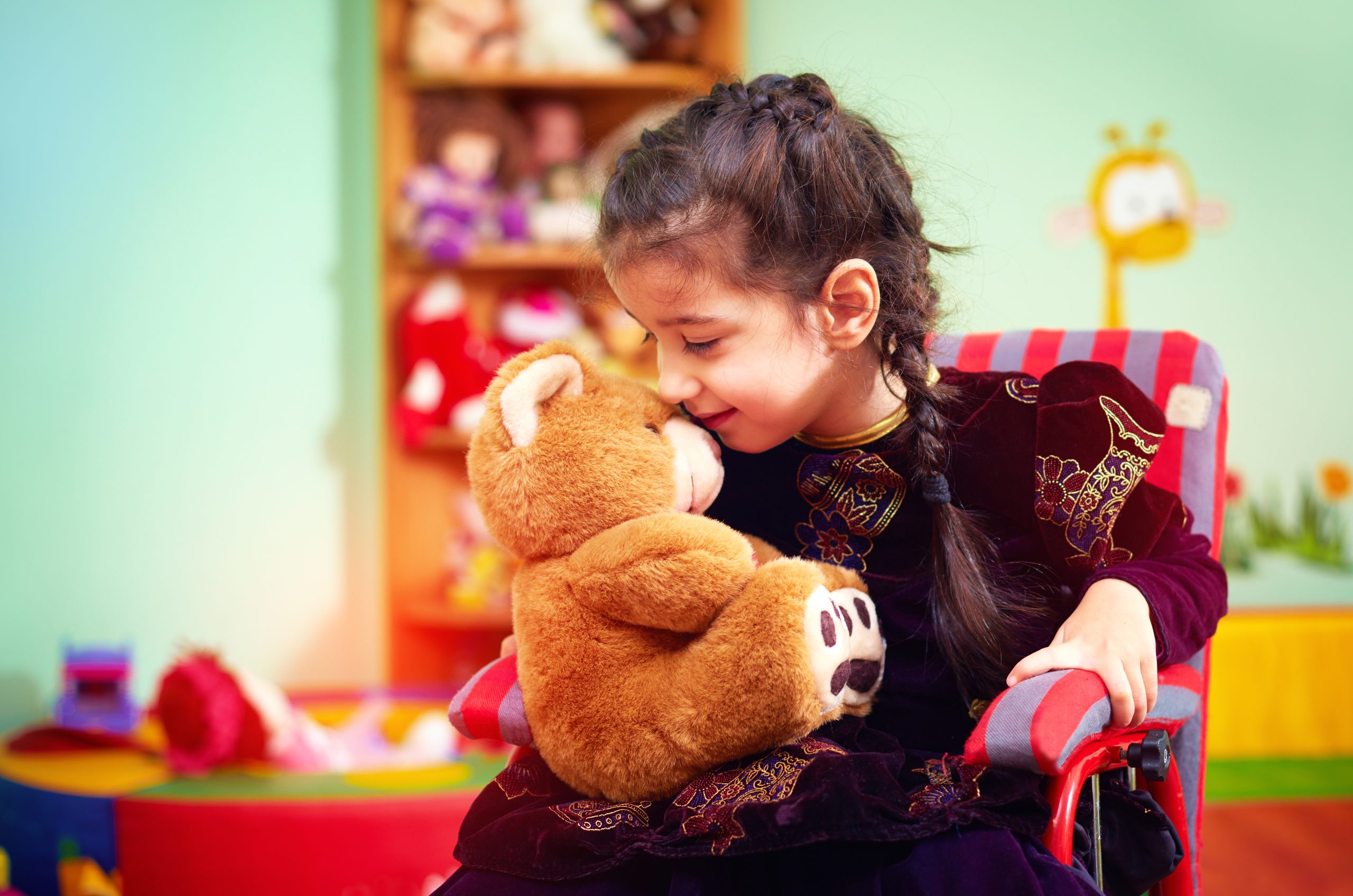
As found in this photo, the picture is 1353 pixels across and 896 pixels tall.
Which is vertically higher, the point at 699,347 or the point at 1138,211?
the point at 1138,211

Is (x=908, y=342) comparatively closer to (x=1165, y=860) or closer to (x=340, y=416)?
(x=1165, y=860)


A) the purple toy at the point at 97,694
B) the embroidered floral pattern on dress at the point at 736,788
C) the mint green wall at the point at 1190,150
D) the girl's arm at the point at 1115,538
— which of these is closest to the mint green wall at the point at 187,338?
the purple toy at the point at 97,694

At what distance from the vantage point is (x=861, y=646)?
0.76 meters

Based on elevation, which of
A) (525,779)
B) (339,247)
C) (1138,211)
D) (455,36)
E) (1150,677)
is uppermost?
(455,36)

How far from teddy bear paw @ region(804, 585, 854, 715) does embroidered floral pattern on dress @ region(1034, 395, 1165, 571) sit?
0.20m

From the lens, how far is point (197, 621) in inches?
84.0

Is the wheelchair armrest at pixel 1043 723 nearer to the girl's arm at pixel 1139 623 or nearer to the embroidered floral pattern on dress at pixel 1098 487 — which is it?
the girl's arm at pixel 1139 623

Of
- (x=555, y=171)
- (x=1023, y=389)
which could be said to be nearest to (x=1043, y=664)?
(x=1023, y=389)

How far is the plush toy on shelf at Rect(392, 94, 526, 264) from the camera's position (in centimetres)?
213

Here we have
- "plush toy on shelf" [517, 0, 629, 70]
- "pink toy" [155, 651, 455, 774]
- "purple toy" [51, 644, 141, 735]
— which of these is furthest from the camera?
"plush toy on shelf" [517, 0, 629, 70]

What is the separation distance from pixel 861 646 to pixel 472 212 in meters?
1.63

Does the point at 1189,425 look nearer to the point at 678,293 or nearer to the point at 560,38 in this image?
the point at 678,293

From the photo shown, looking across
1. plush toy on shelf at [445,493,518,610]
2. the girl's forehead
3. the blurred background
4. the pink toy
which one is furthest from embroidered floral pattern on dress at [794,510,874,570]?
plush toy on shelf at [445,493,518,610]

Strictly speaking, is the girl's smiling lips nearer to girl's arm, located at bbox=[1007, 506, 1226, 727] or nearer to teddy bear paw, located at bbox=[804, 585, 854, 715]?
teddy bear paw, located at bbox=[804, 585, 854, 715]
